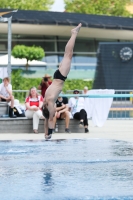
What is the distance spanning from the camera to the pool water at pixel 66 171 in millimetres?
5477

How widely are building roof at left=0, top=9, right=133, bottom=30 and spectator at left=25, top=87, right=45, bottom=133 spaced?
83.7 feet

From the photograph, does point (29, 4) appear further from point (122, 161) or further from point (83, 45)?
point (122, 161)

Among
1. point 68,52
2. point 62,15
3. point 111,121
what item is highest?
point 62,15

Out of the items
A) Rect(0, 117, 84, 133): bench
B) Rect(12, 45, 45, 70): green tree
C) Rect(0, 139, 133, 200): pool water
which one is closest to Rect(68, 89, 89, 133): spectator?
Rect(0, 117, 84, 133): bench

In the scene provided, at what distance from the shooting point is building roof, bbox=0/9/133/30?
4162 cm

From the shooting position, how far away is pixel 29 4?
232 feet

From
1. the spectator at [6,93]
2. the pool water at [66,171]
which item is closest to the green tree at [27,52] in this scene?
the spectator at [6,93]

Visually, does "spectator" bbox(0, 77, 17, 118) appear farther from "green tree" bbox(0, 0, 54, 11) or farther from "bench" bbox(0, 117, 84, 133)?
"green tree" bbox(0, 0, 54, 11)

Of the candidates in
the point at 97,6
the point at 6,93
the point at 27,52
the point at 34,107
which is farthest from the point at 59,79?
the point at 97,6

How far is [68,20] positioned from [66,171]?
36288mm

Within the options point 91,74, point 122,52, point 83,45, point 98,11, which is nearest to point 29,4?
point 98,11

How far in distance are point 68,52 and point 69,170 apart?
4260 mm

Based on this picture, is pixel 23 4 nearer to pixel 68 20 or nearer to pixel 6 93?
pixel 68 20

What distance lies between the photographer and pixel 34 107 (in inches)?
603
